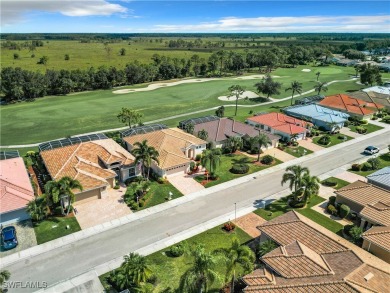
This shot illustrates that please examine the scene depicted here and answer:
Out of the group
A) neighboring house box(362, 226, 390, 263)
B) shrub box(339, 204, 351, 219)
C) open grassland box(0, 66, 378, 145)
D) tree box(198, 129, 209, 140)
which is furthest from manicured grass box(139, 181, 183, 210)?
open grassland box(0, 66, 378, 145)

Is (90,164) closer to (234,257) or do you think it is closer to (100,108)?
(234,257)

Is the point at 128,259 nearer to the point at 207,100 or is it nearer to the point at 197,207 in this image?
the point at 197,207

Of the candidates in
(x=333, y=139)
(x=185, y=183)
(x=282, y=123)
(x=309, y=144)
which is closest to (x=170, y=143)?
(x=185, y=183)

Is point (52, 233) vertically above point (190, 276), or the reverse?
point (190, 276)

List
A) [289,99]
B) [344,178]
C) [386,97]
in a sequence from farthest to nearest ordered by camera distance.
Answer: [289,99], [386,97], [344,178]

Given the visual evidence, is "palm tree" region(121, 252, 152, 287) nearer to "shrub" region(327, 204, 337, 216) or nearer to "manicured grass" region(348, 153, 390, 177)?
"shrub" region(327, 204, 337, 216)

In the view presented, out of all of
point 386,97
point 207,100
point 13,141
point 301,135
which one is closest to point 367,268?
point 301,135
